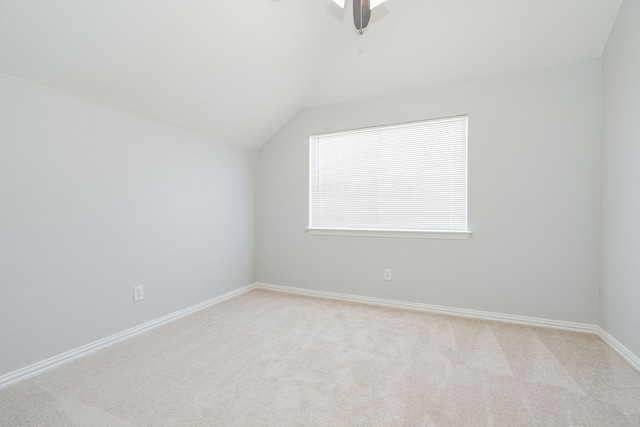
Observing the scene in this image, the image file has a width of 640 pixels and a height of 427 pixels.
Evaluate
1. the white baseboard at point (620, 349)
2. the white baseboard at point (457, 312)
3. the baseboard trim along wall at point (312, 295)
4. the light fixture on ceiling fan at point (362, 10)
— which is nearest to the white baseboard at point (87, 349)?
the baseboard trim along wall at point (312, 295)

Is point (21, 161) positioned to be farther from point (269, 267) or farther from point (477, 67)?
point (477, 67)

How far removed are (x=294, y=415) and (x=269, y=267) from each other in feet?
7.88

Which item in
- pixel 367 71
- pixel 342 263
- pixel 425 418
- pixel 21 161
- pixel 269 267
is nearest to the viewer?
pixel 425 418

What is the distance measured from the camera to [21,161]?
174 cm

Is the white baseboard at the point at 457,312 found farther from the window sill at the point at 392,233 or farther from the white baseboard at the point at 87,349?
the white baseboard at the point at 87,349

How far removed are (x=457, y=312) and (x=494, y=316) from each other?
31 centimetres

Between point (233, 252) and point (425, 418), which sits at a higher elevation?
point (233, 252)

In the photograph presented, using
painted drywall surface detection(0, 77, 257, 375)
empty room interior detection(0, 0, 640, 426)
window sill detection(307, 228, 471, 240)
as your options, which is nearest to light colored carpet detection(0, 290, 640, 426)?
empty room interior detection(0, 0, 640, 426)

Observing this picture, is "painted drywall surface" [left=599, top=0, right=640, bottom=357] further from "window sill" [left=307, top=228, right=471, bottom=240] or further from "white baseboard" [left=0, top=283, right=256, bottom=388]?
"white baseboard" [left=0, top=283, right=256, bottom=388]

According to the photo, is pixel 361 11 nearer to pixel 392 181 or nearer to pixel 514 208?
pixel 392 181

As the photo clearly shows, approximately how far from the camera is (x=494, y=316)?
8.66 feet

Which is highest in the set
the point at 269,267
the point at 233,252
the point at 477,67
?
the point at 477,67

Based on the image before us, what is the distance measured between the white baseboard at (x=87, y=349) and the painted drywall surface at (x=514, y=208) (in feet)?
5.72

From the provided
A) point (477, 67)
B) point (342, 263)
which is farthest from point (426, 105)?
point (342, 263)
